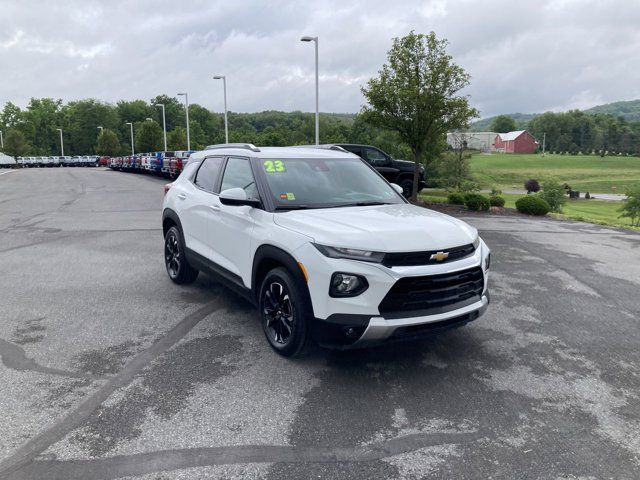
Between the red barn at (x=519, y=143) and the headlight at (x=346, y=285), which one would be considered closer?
the headlight at (x=346, y=285)

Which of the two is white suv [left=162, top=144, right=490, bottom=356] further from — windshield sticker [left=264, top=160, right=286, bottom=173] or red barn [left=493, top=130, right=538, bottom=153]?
red barn [left=493, top=130, right=538, bottom=153]

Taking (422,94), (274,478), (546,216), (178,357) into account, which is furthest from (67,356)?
(546,216)

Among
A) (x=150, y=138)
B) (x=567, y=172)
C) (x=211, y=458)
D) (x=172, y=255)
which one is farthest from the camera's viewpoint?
(x=567, y=172)

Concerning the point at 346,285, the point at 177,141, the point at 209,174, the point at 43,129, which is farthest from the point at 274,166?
the point at 43,129

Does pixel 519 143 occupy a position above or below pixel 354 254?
above

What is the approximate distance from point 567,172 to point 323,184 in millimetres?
108792

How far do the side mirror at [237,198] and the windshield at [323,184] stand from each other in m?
0.22

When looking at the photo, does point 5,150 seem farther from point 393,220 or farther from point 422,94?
point 393,220

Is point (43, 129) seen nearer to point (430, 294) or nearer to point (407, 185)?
point (407, 185)

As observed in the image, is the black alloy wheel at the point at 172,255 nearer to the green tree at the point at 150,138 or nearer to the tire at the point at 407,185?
the tire at the point at 407,185

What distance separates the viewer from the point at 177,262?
6.72 m

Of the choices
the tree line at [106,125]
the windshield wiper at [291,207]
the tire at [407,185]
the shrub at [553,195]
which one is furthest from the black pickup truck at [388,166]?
the tree line at [106,125]

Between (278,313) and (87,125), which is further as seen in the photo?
(87,125)

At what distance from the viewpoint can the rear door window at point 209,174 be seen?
227 inches
